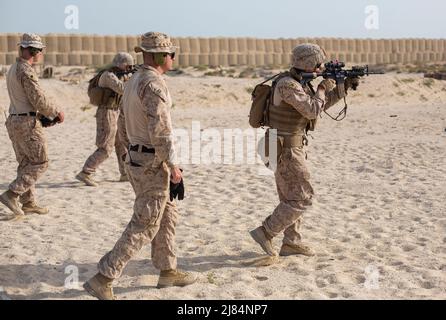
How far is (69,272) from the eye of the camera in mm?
5816

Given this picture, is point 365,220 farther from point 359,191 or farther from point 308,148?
point 308,148

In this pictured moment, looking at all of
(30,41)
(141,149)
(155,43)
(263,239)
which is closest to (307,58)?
(155,43)

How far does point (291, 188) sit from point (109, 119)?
13.2 feet

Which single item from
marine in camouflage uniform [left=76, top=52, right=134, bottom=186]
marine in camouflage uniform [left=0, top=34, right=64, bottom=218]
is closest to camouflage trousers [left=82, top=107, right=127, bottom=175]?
marine in camouflage uniform [left=76, top=52, right=134, bottom=186]

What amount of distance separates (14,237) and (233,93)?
1988 cm

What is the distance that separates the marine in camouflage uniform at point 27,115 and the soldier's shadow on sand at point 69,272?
5.13ft

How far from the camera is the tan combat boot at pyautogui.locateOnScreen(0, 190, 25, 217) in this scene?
741cm

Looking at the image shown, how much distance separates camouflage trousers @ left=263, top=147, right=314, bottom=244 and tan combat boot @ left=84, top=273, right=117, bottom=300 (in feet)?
5.06

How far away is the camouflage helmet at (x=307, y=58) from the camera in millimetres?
5754

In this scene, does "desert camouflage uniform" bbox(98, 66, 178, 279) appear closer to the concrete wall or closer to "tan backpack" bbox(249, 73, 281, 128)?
"tan backpack" bbox(249, 73, 281, 128)

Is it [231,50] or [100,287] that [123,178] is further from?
[231,50]

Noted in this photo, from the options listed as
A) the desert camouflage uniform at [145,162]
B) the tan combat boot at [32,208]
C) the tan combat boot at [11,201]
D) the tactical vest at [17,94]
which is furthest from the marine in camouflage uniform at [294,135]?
the tan combat boot at [32,208]

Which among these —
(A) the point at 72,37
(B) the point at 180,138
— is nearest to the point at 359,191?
(B) the point at 180,138

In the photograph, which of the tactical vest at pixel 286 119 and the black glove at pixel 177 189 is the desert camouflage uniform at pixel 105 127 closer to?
the tactical vest at pixel 286 119
